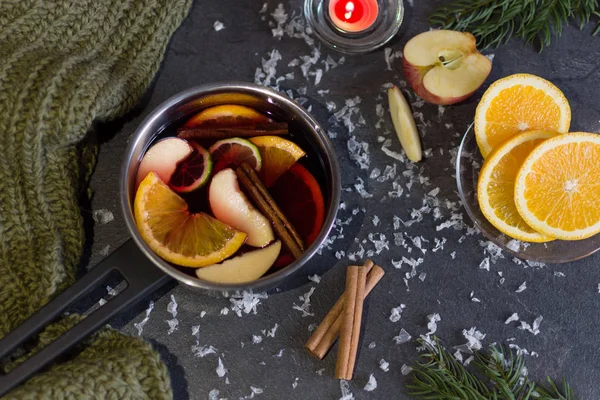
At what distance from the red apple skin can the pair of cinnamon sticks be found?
41 centimetres

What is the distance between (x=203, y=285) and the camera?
1220mm

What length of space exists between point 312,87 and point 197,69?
0.91 feet

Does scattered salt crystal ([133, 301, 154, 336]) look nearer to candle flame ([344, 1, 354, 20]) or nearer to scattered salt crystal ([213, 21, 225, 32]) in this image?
scattered salt crystal ([213, 21, 225, 32])

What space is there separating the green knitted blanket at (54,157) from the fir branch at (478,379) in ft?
1.83

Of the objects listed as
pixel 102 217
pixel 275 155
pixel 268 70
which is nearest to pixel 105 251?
pixel 102 217

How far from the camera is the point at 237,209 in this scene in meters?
1.29

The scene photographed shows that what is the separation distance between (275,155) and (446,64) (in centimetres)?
46

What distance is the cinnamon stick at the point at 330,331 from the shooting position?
1365mm

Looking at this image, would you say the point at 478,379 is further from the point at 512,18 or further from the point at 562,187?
the point at 512,18

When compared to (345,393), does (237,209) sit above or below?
above

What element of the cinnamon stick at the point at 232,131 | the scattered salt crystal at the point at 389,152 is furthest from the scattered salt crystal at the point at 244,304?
the scattered salt crystal at the point at 389,152

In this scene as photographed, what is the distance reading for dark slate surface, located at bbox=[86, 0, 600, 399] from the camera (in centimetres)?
138

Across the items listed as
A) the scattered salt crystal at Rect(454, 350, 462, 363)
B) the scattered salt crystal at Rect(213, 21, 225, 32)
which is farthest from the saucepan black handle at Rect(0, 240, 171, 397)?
the scattered salt crystal at Rect(454, 350, 462, 363)

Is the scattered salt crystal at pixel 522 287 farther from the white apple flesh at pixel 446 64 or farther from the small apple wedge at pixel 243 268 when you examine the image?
the small apple wedge at pixel 243 268
